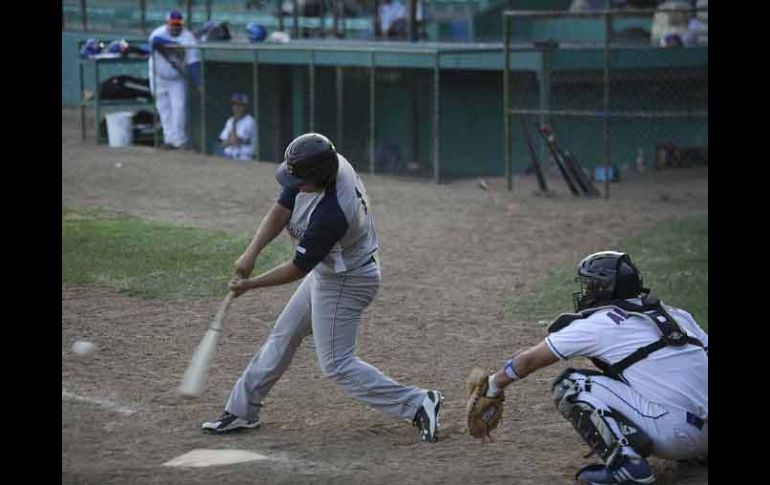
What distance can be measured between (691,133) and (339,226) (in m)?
14.4

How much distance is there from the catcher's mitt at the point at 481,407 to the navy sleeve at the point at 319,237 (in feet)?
3.24

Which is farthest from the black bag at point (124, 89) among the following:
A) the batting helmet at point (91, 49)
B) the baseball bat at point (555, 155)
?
the baseball bat at point (555, 155)

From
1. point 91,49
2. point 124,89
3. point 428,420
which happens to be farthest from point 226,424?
point 91,49

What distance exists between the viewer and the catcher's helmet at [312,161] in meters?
6.19

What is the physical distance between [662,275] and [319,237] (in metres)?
6.14

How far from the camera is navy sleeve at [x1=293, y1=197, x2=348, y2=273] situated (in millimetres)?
6188

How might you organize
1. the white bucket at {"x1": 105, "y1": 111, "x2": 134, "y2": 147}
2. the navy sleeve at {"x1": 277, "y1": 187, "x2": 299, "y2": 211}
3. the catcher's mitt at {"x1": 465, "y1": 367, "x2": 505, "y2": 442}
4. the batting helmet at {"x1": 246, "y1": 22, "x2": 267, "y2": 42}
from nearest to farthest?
the catcher's mitt at {"x1": 465, "y1": 367, "x2": 505, "y2": 442}
the navy sleeve at {"x1": 277, "y1": 187, "x2": 299, "y2": 211}
the white bucket at {"x1": 105, "y1": 111, "x2": 134, "y2": 147}
the batting helmet at {"x1": 246, "y1": 22, "x2": 267, "y2": 42}

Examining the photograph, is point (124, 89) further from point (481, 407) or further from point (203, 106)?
point (481, 407)

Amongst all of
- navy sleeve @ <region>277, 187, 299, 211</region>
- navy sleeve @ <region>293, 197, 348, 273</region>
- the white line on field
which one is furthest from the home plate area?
navy sleeve @ <region>277, 187, 299, 211</region>

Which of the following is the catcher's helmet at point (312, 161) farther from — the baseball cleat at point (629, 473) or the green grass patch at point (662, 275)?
the green grass patch at point (662, 275)

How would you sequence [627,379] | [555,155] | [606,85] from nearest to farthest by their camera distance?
[627,379] < [606,85] < [555,155]

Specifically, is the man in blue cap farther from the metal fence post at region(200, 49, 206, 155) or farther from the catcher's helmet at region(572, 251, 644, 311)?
the catcher's helmet at region(572, 251, 644, 311)

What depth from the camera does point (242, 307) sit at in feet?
33.2

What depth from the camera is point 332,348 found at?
653 centimetres
